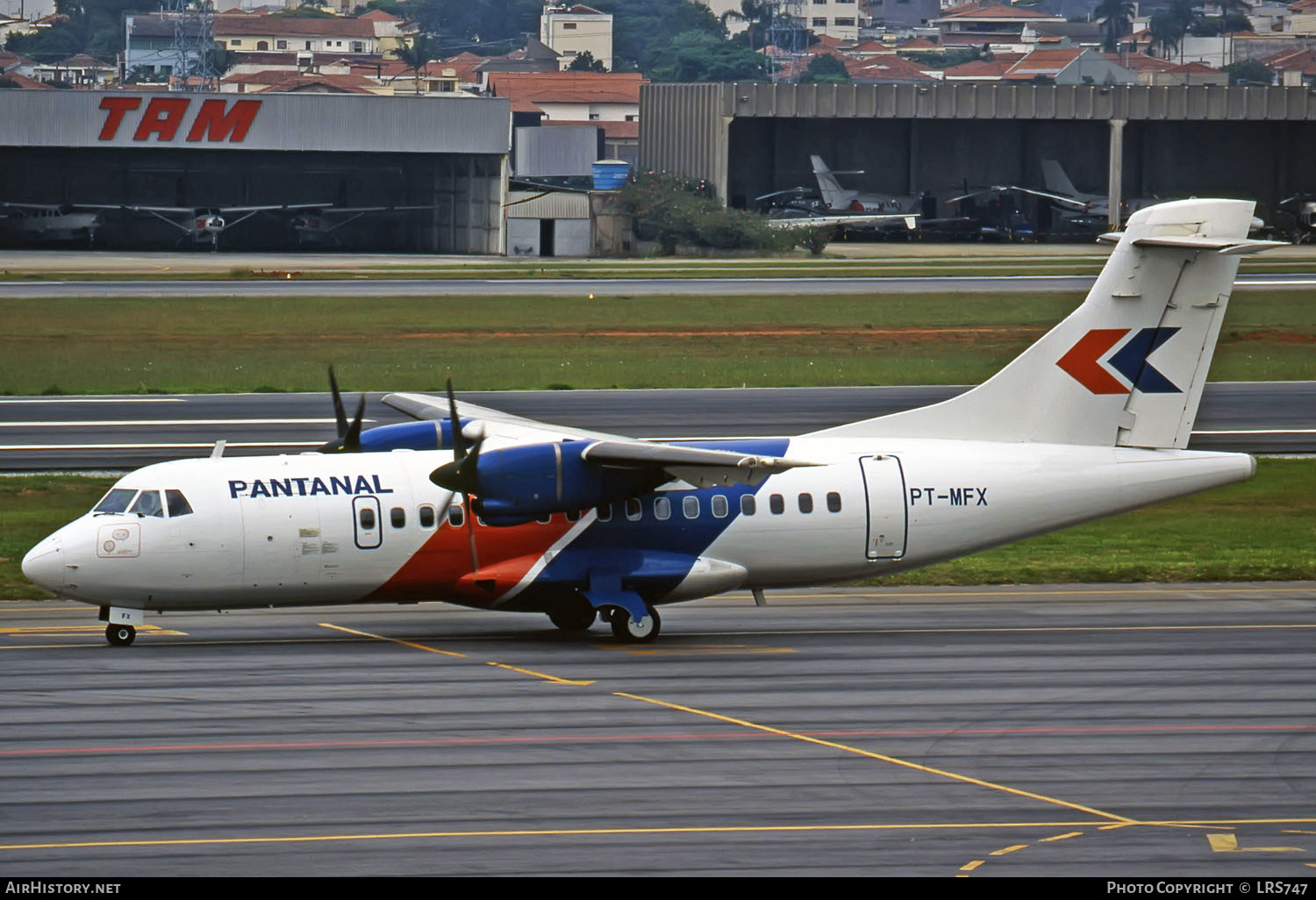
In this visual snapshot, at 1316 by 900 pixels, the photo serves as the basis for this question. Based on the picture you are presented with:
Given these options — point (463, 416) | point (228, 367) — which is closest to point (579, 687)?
point (463, 416)

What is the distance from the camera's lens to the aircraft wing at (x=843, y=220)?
372 feet

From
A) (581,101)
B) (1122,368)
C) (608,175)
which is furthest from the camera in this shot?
(581,101)

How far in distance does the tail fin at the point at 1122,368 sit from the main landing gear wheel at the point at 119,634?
1167 cm

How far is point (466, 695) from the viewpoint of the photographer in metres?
20.8

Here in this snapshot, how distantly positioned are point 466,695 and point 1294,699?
10.1m

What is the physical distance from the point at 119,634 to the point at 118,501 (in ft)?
6.06

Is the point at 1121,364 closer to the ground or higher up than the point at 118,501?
higher up

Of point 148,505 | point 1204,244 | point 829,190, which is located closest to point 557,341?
point 1204,244

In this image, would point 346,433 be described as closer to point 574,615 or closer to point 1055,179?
point 574,615

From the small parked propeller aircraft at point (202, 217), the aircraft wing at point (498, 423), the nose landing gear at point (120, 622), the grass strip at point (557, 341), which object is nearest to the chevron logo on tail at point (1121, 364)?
the aircraft wing at point (498, 423)

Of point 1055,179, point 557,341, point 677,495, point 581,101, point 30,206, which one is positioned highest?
point 581,101

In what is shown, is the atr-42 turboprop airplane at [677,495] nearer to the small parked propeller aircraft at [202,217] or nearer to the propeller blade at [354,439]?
the propeller blade at [354,439]

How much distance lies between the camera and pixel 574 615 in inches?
968
